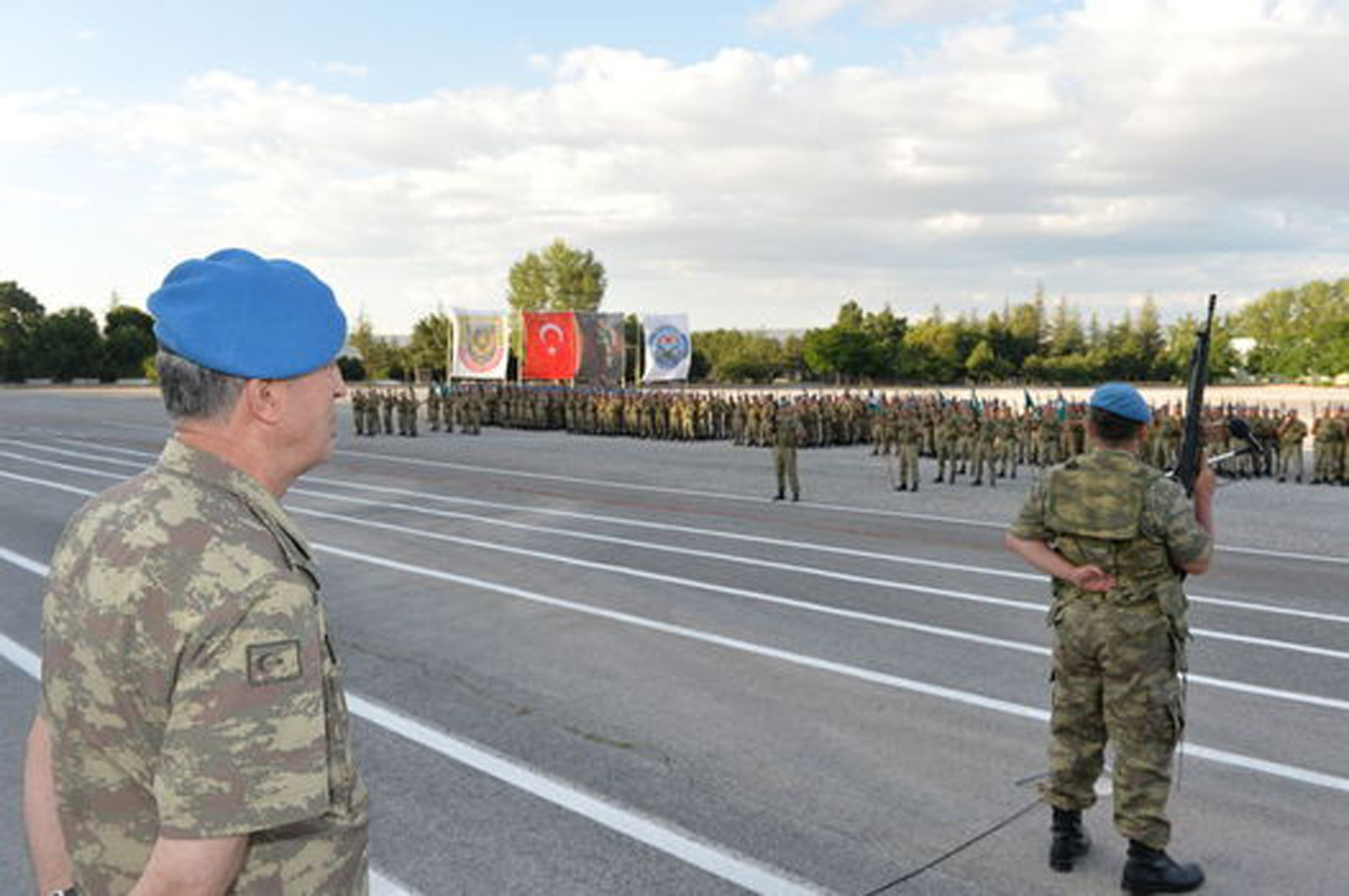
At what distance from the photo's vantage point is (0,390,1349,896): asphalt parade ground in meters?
4.34

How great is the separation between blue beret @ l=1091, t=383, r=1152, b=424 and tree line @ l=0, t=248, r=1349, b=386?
7336cm

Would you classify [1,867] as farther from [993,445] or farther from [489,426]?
[489,426]

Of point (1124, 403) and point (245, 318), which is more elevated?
point (245, 318)

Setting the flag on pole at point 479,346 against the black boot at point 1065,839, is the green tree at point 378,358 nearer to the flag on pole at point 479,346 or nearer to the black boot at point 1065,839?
the flag on pole at point 479,346

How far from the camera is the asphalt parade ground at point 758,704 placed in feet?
14.2

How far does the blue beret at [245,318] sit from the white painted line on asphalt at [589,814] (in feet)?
10.4

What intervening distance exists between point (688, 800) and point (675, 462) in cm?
1879

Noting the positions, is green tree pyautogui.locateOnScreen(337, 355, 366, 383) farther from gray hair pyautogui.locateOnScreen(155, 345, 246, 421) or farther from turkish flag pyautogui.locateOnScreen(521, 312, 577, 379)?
gray hair pyautogui.locateOnScreen(155, 345, 246, 421)

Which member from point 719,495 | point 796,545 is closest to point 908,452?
point 719,495

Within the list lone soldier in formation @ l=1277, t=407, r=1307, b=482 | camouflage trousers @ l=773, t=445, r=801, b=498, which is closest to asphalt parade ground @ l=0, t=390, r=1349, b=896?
camouflage trousers @ l=773, t=445, r=801, b=498

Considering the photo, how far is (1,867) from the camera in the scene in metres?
4.21

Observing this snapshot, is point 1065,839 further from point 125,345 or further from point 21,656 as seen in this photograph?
point 125,345

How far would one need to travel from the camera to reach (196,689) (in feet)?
4.69

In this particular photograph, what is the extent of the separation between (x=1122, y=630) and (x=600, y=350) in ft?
127
